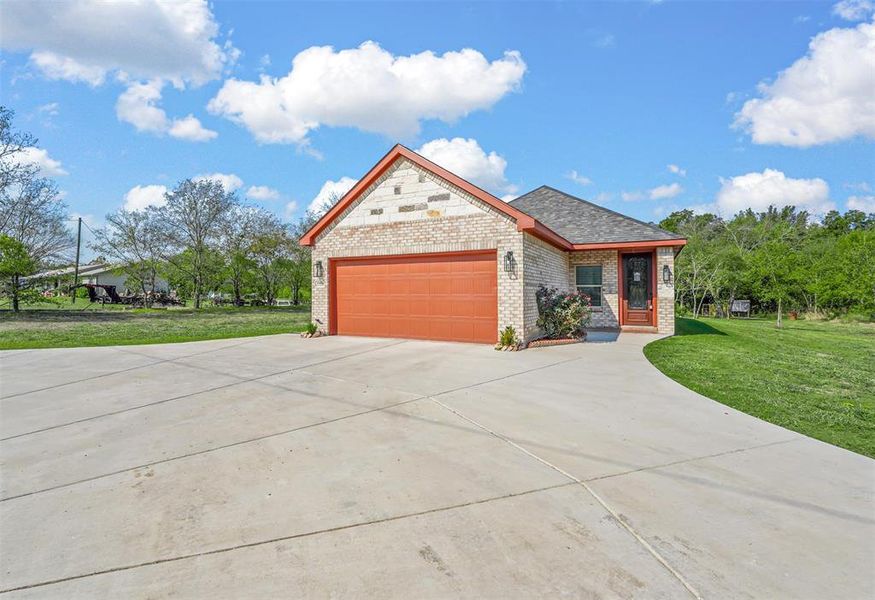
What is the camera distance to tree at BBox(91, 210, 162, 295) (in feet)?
86.4

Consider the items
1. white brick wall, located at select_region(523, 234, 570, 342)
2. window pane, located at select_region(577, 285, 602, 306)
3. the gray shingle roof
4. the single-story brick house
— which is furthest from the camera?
window pane, located at select_region(577, 285, 602, 306)

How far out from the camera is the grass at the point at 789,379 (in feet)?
15.3

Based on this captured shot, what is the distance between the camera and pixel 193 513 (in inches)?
107

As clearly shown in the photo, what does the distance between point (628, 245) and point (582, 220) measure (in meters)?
2.39

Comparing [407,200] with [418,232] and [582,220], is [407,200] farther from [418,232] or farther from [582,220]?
[582,220]

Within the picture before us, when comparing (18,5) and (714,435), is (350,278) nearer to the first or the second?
(18,5)

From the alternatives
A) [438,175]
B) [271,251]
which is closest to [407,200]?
[438,175]

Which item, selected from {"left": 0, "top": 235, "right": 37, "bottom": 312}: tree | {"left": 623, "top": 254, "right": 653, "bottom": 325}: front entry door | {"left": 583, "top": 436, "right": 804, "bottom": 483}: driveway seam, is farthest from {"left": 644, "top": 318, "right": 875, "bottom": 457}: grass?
{"left": 0, "top": 235, "right": 37, "bottom": 312}: tree

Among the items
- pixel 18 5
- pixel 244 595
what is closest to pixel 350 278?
pixel 18 5

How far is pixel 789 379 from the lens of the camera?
698 centimetres

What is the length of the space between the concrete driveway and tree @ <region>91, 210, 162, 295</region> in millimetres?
25107

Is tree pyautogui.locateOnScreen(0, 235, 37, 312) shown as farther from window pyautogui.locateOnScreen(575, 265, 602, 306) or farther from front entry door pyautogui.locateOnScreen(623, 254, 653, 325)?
front entry door pyautogui.locateOnScreen(623, 254, 653, 325)

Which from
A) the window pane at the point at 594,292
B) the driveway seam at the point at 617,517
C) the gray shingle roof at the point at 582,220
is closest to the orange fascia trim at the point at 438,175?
the gray shingle roof at the point at 582,220

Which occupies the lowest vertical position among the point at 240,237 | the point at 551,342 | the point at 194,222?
the point at 551,342
